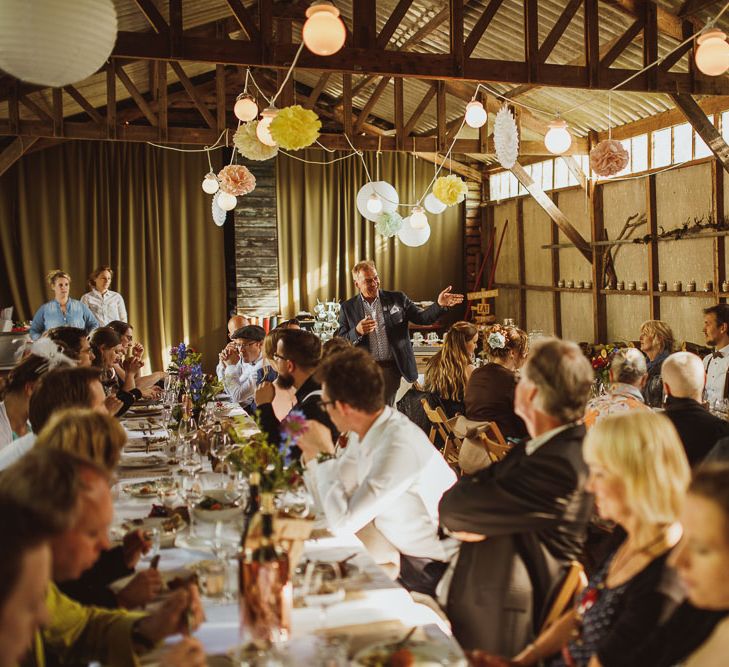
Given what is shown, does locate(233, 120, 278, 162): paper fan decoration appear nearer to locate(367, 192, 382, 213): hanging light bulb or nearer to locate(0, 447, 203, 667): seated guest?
locate(367, 192, 382, 213): hanging light bulb

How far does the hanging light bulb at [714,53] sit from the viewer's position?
164 inches

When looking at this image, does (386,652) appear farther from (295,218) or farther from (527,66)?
(295,218)

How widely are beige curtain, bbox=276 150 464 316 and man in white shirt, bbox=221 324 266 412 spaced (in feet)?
21.1

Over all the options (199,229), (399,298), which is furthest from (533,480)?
(199,229)

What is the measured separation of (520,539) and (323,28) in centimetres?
267

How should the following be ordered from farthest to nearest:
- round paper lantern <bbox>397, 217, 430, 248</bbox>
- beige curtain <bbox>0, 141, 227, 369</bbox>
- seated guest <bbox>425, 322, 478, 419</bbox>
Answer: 1. beige curtain <bbox>0, 141, 227, 369</bbox>
2. round paper lantern <bbox>397, 217, 430, 248</bbox>
3. seated guest <bbox>425, 322, 478, 419</bbox>

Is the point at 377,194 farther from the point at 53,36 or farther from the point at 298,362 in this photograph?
the point at 53,36

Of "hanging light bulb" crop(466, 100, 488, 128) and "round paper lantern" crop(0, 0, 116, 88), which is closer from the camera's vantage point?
"round paper lantern" crop(0, 0, 116, 88)

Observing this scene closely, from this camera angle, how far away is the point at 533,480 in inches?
81.5

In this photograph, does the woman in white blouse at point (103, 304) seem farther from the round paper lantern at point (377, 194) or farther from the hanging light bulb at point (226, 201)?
the round paper lantern at point (377, 194)

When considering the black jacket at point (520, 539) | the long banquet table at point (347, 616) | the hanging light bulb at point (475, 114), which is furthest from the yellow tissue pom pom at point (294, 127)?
the black jacket at point (520, 539)

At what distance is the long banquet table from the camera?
1731 mm

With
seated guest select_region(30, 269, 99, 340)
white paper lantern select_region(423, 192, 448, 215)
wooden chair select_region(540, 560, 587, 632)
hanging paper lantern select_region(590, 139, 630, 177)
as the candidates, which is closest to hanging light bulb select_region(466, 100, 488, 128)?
hanging paper lantern select_region(590, 139, 630, 177)

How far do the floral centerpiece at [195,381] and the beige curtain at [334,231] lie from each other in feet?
22.8
